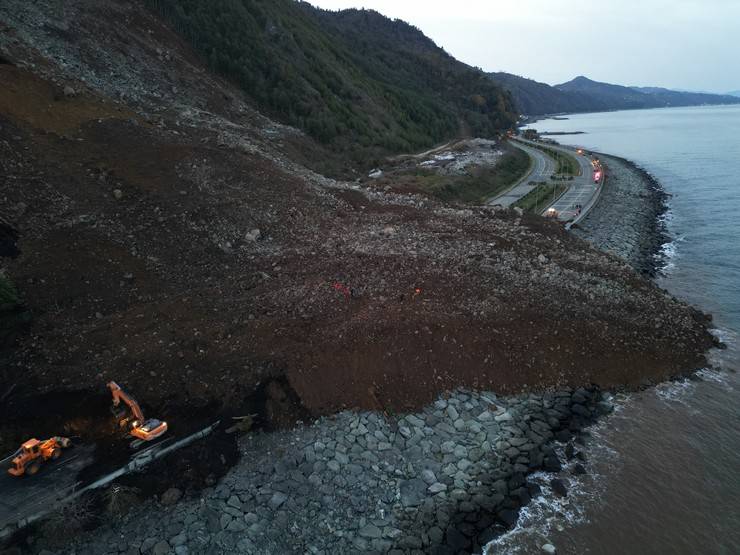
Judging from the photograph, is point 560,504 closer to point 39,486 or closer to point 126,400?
point 126,400

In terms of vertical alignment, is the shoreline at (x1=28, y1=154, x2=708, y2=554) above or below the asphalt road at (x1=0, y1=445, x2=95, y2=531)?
below

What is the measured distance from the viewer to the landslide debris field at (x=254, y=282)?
17750 mm

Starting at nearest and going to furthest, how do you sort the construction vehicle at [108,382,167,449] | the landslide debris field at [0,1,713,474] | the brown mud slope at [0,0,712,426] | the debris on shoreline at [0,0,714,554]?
the debris on shoreline at [0,0,714,554], the construction vehicle at [108,382,167,449], the landslide debris field at [0,1,713,474], the brown mud slope at [0,0,712,426]

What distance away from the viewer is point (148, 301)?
20.6 m

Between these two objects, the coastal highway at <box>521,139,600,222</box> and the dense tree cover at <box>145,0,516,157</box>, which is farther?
the dense tree cover at <box>145,0,516,157</box>

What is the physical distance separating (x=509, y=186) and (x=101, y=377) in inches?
1992

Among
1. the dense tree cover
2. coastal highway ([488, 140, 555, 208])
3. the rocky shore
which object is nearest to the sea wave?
the rocky shore

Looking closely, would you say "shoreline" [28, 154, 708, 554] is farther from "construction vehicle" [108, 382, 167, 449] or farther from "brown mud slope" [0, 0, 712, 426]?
"construction vehicle" [108, 382, 167, 449]

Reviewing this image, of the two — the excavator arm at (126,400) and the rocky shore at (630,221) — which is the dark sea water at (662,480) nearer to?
the rocky shore at (630,221)

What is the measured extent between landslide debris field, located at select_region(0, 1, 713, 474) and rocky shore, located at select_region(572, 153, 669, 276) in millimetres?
7873

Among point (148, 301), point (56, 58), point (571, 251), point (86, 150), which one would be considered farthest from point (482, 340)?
point (56, 58)

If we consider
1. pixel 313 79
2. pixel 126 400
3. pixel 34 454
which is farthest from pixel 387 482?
pixel 313 79

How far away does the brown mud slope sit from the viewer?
59.1 feet

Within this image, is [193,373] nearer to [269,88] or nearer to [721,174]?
[269,88]
